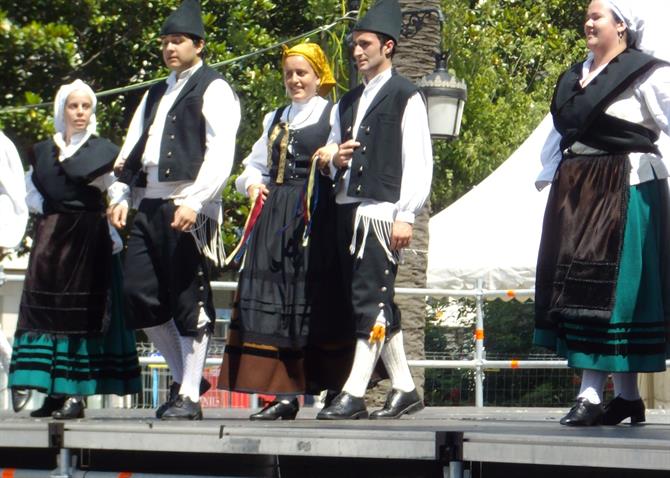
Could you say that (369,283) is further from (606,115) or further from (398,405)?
(606,115)

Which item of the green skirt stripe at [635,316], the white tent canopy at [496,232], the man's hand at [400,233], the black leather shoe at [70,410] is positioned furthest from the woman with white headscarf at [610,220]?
the white tent canopy at [496,232]

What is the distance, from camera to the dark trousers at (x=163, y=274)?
6562 mm

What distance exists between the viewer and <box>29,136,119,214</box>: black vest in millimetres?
7062

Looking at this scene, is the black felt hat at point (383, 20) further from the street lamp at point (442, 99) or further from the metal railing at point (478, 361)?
the street lamp at point (442, 99)

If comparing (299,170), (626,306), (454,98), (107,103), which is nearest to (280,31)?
(107,103)

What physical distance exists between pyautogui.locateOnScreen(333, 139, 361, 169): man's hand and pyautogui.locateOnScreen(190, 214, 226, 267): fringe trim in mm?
621

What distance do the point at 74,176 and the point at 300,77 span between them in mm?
1114

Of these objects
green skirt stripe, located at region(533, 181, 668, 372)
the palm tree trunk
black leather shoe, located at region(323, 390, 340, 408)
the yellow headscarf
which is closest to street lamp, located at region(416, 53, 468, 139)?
the palm tree trunk

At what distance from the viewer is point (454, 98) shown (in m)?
12.7

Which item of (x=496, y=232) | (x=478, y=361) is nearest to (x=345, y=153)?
(x=478, y=361)

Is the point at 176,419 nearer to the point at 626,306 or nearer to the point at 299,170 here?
the point at 299,170

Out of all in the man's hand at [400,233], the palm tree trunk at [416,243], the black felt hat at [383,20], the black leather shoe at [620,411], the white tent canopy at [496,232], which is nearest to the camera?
the black leather shoe at [620,411]

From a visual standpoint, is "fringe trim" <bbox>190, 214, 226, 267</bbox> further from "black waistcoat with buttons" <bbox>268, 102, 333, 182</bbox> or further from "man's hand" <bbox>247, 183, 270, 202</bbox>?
"black waistcoat with buttons" <bbox>268, 102, 333, 182</bbox>

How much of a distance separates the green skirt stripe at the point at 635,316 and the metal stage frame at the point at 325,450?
0.27 m
